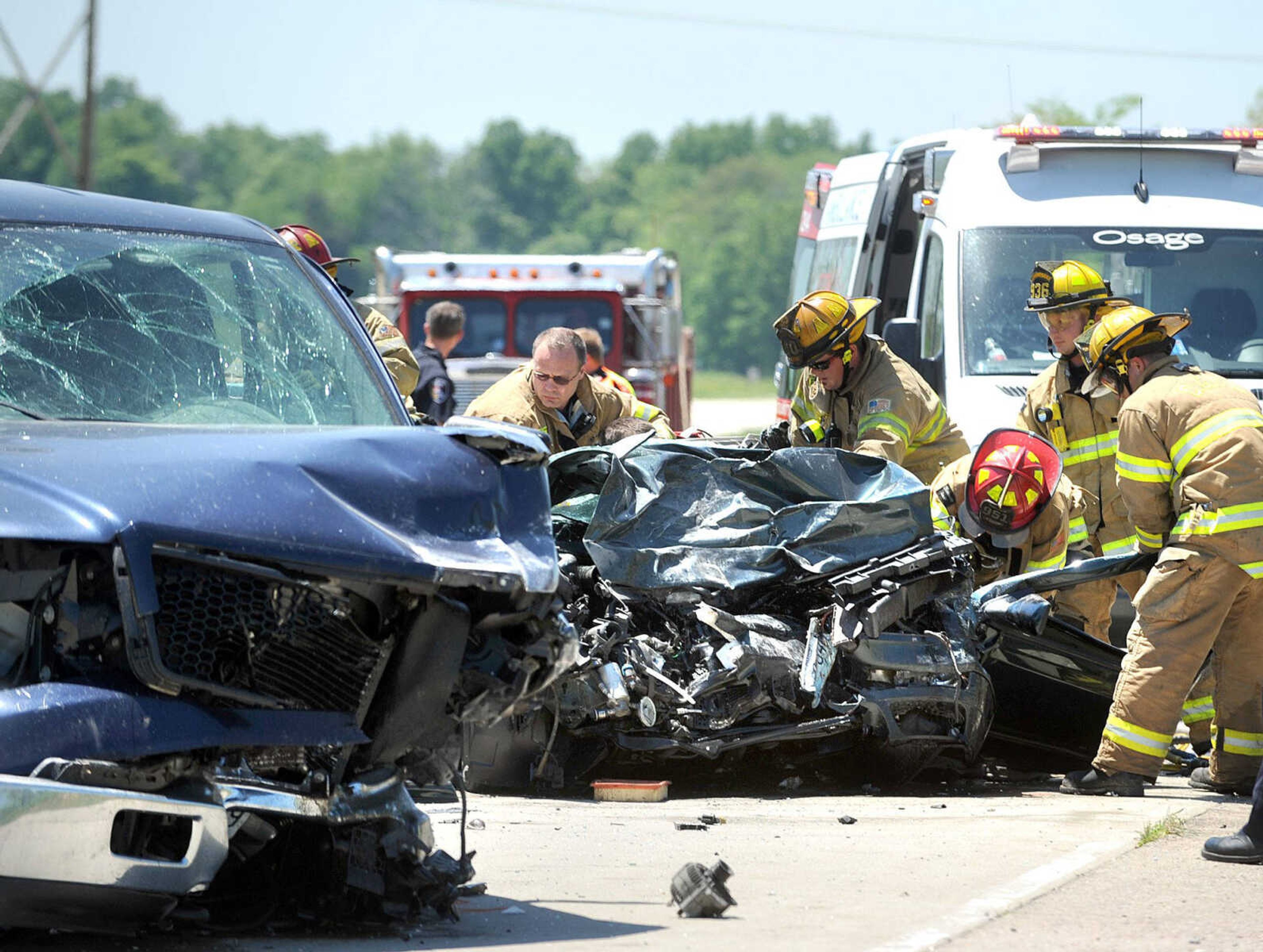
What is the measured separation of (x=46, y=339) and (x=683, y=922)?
221cm

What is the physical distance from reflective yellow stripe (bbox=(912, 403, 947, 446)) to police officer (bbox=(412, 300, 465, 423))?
3.52 metres

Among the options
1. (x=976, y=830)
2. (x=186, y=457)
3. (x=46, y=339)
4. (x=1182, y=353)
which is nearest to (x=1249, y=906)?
(x=976, y=830)

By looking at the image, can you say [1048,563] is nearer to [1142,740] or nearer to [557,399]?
[1142,740]

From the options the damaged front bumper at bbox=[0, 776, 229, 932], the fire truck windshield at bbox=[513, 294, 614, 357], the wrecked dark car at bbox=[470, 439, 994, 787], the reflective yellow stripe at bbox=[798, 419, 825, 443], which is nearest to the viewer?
the damaged front bumper at bbox=[0, 776, 229, 932]

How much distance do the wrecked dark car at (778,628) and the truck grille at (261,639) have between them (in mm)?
2203

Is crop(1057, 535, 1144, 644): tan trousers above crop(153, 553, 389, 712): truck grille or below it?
below

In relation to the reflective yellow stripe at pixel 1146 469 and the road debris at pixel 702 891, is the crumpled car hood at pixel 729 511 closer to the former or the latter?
the reflective yellow stripe at pixel 1146 469

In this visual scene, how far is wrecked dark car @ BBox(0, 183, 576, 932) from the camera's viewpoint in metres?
3.83

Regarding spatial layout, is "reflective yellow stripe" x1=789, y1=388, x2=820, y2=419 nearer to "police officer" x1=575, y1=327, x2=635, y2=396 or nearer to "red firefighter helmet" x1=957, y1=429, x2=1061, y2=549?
"red firefighter helmet" x1=957, y1=429, x2=1061, y2=549

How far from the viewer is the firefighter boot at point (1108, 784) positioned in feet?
22.9

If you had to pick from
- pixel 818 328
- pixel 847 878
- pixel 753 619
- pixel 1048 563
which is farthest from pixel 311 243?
pixel 847 878

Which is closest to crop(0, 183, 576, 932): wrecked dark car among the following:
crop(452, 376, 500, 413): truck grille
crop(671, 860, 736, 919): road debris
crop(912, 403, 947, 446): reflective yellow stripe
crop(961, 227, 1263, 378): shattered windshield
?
crop(671, 860, 736, 919): road debris

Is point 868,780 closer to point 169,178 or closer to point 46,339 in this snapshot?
point 46,339

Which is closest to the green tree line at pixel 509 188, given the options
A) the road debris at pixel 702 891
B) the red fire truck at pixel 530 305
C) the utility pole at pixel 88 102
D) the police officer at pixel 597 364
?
the utility pole at pixel 88 102
